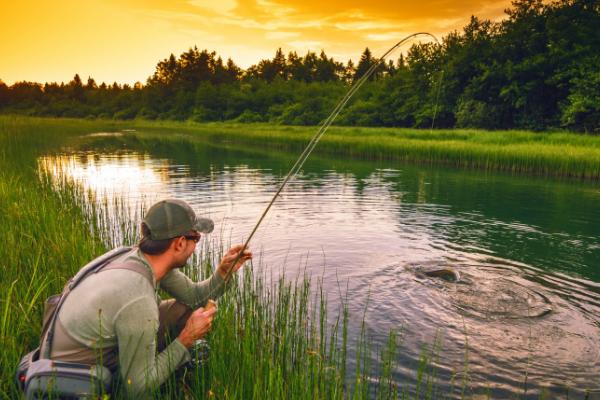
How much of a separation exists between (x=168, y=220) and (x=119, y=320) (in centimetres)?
69

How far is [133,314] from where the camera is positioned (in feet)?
8.48

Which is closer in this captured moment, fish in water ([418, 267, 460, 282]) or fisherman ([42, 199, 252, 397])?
fisherman ([42, 199, 252, 397])

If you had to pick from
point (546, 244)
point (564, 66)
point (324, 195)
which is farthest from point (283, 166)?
point (564, 66)

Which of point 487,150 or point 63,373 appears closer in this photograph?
point 63,373

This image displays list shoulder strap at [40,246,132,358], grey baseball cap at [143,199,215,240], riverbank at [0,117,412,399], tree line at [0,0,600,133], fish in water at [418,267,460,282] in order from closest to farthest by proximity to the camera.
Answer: shoulder strap at [40,246,132,358] → grey baseball cap at [143,199,215,240] → riverbank at [0,117,412,399] → fish in water at [418,267,460,282] → tree line at [0,0,600,133]

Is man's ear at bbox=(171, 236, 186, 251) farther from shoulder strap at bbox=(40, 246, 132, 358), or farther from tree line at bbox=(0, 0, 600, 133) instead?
tree line at bbox=(0, 0, 600, 133)

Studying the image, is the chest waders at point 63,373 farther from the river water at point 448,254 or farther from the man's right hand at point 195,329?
the river water at point 448,254

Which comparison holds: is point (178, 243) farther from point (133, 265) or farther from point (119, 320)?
point (119, 320)

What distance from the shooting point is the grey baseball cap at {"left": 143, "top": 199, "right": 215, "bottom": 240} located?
9.53 feet

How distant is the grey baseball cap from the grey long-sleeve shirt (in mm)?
267

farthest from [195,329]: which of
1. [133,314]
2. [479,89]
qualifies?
[479,89]

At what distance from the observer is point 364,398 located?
3158mm

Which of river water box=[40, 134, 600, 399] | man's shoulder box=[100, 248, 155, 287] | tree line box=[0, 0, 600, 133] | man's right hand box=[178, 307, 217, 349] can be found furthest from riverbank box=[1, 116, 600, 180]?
man's shoulder box=[100, 248, 155, 287]

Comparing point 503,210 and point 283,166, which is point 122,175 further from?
point 503,210
